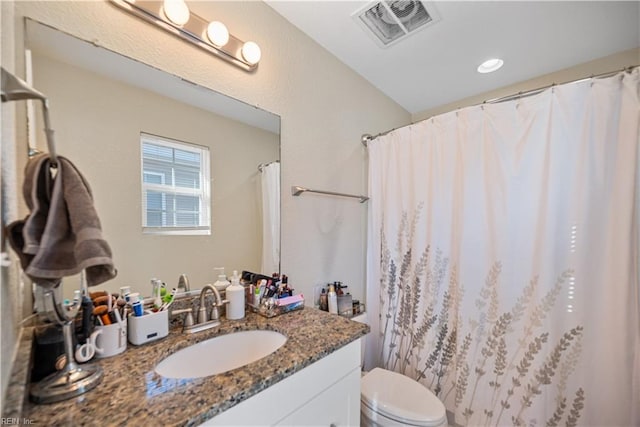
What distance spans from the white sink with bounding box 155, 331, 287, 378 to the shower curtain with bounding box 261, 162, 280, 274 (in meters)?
0.34

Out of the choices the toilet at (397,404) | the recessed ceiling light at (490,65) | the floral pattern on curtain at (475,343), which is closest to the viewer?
the toilet at (397,404)

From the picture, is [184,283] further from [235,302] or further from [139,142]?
[139,142]

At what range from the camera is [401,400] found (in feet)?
4.02

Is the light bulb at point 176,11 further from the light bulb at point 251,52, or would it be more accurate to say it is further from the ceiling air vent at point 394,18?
the ceiling air vent at point 394,18

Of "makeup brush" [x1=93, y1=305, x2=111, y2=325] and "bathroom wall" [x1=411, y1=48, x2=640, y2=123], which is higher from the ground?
"bathroom wall" [x1=411, y1=48, x2=640, y2=123]

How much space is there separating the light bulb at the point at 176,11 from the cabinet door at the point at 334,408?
1.40 m

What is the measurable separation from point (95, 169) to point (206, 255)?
482mm

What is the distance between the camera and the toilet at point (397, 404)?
1111 mm

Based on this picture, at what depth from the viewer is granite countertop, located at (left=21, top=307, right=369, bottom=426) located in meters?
0.53

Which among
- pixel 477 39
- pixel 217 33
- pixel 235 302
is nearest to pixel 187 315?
pixel 235 302

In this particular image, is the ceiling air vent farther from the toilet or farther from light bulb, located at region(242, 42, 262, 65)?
the toilet

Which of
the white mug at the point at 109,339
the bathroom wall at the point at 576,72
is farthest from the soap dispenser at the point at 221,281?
the bathroom wall at the point at 576,72

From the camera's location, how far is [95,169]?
33.2 inches

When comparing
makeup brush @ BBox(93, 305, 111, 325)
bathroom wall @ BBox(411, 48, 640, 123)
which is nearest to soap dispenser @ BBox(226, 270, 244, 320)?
makeup brush @ BBox(93, 305, 111, 325)
